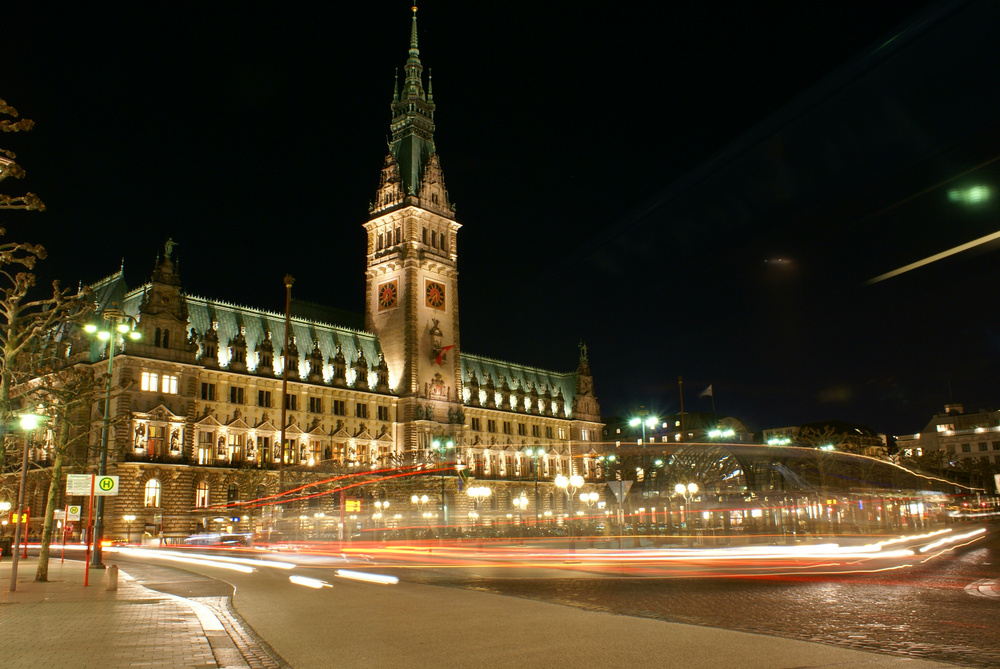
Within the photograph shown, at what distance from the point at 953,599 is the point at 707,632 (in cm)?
820

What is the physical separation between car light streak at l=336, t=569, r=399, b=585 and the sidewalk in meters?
6.69

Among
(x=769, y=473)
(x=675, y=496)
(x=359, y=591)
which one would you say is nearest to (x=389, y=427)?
(x=675, y=496)

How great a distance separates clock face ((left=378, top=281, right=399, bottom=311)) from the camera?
101m

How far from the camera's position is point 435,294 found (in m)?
102

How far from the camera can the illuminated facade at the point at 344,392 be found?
72.3 metres

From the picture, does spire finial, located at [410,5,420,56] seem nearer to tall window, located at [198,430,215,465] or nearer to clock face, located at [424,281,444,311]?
clock face, located at [424,281,444,311]

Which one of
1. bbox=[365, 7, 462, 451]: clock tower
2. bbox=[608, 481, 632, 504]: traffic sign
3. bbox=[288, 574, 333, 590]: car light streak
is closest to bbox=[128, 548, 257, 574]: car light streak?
bbox=[288, 574, 333, 590]: car light streak

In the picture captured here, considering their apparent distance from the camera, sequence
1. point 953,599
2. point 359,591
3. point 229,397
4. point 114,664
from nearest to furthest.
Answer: point 114,664
point 953,599
point 359,591
point 229,397

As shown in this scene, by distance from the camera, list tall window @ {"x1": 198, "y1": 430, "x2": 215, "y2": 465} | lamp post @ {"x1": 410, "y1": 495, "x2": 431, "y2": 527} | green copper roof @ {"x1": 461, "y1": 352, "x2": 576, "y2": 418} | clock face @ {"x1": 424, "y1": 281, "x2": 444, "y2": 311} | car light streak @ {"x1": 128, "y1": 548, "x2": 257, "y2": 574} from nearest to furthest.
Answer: car light streak @ {"x1": 128, "y1": 548, "x2": 257, "y2": 574}, tall window @ {"x1": 198, "y1": 430, "x2": 215, "y2": 465}, lamp post @ {"x1": 410, "y1": 495, "x2": 431, "y2": 527}, clock face @ {"x1": 424, "y1": 281, "x2": 444, "y2": 311}, green copper roof @ {"x1": 461, "y1": 352, "x2": 576, "y2": 418}

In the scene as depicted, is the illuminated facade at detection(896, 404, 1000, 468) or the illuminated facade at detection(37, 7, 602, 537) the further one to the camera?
the illuminated facade at detection(896, 404, 1000, 468)

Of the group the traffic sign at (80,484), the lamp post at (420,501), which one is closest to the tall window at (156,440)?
the lamp post at (420,501)

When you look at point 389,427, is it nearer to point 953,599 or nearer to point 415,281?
point 415,281

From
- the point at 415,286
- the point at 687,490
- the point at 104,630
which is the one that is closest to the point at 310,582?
the point at 104,630

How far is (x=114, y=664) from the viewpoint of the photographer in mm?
11195
